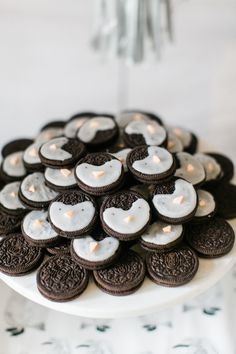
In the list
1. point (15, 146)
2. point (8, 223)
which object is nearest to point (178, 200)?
point (8, 223)

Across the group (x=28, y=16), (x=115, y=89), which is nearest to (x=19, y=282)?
(x=115, y=89)

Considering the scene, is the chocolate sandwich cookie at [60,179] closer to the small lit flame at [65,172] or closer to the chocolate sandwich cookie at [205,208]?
the small lit flame at [65,172]

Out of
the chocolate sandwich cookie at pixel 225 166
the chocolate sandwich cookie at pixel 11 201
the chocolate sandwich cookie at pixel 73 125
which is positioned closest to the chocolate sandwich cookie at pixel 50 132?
the chocolate sandwich cookie at pixel 73 125

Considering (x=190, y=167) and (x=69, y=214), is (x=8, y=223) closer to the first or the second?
(x=69, y=214)

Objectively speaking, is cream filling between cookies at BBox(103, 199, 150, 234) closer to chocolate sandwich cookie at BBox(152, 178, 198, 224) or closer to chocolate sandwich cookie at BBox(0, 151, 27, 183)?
chocolate sandwich cookie at BBox(152, 178, 198, 224)

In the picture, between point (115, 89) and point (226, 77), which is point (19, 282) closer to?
point (115, 89)
